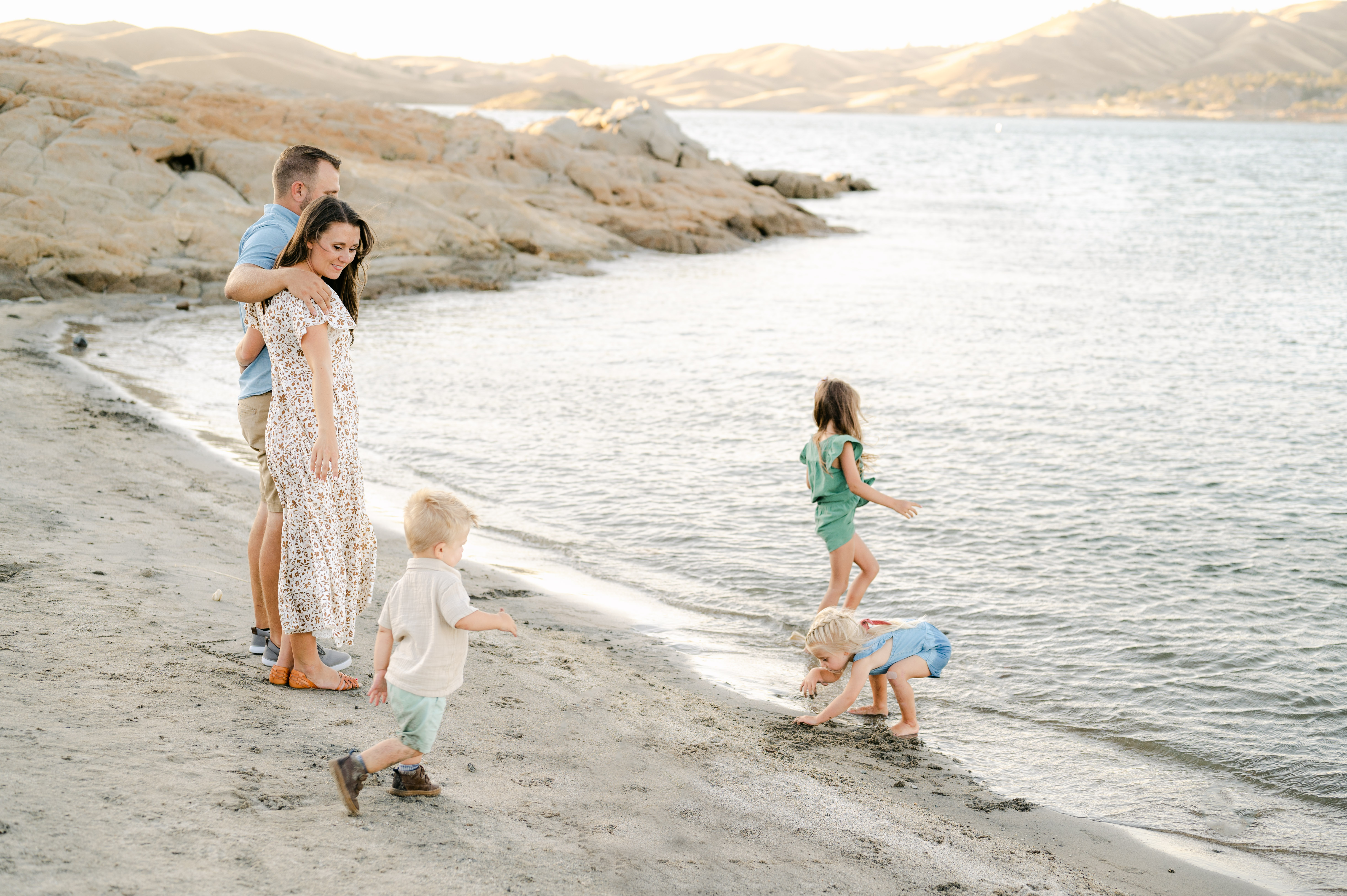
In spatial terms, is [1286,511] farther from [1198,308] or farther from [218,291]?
[218,291]

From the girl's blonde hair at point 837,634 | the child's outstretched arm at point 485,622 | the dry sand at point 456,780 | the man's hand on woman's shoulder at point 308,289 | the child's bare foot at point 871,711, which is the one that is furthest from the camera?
the child's bare foot at point 871,711

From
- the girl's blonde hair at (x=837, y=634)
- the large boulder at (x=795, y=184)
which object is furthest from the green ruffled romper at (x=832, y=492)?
the large boulder at (x=795, y=184)

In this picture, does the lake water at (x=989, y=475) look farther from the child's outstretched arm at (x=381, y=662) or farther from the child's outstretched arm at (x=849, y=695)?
the child's outstretched arm at (x=381, y=662)

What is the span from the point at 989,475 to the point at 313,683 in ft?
22.3

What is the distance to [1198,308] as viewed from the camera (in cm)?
1969

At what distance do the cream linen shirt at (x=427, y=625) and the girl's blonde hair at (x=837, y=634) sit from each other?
205cm

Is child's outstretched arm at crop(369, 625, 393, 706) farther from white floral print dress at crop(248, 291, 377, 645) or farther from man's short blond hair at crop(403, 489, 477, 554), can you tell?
white floral print dress at crop(248, 291, 377, 645)

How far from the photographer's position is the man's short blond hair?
3238 mm

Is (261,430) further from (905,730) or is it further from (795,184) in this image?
(795,184)

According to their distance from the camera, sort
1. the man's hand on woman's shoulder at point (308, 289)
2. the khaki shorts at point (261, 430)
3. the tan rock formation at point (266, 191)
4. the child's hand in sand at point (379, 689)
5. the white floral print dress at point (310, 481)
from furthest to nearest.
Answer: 1. the tan rock formation at point (266, 191)
2. the khaki shorts at point (261, 430)
3. the white floral print dress at point (310, 481)
4. the man's hand on woman's shoulder at point (308, 289)
5. the child's hand in sand at point (379, 689)

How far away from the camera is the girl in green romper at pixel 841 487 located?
Answer: 222 inches

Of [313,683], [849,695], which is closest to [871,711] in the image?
[849,695]

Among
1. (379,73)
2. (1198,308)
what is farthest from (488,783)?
(379,73)

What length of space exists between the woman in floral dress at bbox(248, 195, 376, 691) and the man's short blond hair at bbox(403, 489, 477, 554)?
90cm
